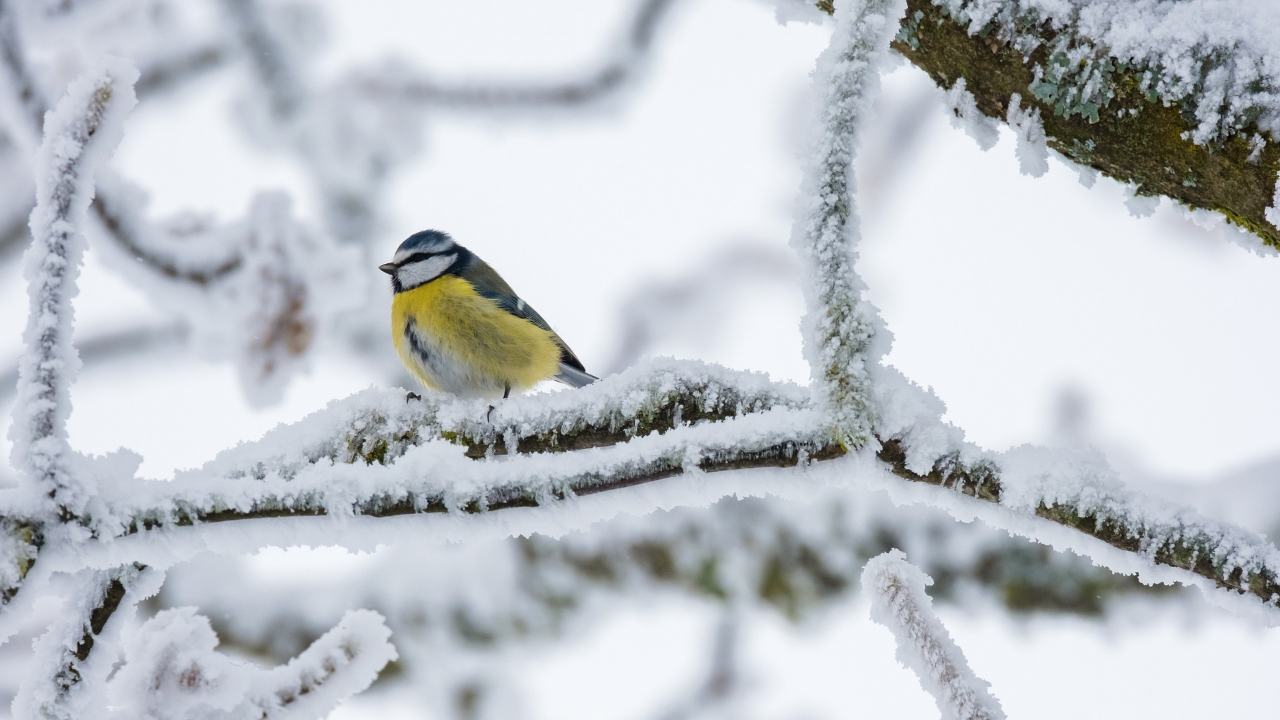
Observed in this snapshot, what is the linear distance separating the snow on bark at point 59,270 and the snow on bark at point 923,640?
0.85m

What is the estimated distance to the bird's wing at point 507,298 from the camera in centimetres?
308

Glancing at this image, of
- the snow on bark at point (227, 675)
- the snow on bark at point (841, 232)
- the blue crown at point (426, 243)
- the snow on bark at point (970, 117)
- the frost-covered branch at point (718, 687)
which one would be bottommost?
the frost-covered branch at point (718, 687)

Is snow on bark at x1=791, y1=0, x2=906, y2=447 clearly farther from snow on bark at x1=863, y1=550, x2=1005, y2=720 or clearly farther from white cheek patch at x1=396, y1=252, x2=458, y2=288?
white cheek patch at x1=396, y1=252, x2=458, y2=288

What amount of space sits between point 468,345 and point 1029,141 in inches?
74.2

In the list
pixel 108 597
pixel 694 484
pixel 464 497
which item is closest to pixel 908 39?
pixel 694 484

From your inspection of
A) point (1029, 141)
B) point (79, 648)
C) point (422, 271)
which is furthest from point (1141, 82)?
point (422, 271)

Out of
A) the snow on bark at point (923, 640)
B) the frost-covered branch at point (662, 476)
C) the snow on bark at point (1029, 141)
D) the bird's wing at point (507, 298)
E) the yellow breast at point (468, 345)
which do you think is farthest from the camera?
the bird's wing at point (507, 298)

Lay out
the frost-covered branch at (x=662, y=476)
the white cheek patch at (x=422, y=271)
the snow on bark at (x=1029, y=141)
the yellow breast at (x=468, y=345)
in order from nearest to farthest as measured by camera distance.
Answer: the frost-covered branch at (x=662, y=476), the snow on bark at (x=1029, y=141), the yellow breast at (x=468, y=345), the white cheek patch at (x=422, y=271)

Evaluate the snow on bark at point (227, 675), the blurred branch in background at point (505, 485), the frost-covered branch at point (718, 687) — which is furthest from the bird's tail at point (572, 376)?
the snow on bark at point (227, 675)

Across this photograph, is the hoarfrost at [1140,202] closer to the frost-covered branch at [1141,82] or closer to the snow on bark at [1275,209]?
the frost-covered branch at [1141,82]

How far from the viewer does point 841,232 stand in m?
1.03

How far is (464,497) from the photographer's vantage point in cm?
112

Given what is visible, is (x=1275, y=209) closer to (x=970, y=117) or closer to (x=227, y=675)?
(x=970, y=117)

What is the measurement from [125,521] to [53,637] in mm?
164
